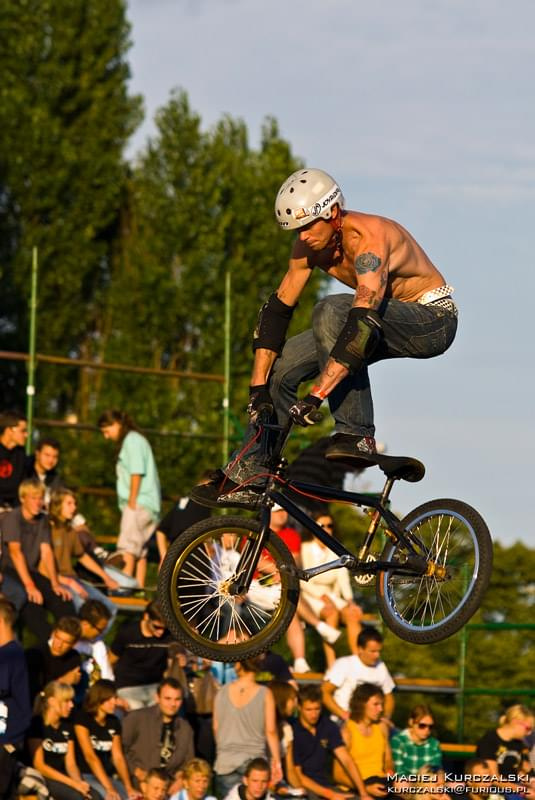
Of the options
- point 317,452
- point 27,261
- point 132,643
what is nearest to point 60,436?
point 27,261

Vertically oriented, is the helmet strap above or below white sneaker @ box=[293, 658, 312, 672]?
above

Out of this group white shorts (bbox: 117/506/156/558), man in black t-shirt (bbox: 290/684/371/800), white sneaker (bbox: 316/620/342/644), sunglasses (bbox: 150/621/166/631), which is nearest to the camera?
man in black t-shirt (bbox: 290/684/371/800)

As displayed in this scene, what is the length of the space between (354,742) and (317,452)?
12.2 feet

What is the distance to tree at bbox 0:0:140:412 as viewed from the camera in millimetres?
33875

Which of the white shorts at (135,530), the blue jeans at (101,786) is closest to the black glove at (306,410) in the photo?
the blue jeans at (101,786)

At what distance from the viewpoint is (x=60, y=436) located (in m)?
29.0

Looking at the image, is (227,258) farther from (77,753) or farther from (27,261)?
(77,753)

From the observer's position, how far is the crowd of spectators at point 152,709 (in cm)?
1234

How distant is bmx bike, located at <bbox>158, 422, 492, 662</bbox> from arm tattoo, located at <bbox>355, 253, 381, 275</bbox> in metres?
0.98

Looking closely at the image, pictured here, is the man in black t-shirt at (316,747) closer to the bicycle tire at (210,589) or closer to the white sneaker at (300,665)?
the white sneaker at (300,665)

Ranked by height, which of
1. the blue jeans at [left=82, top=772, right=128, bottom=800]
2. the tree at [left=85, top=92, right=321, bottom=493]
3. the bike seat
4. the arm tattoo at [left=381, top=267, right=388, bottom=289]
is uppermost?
the tree at [left=85, top=92, right=321, bottom=493]

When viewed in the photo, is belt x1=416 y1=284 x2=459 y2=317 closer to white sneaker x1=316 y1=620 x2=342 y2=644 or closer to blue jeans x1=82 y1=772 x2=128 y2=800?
blue jeans x1=82 y1=772 x2=128 y2=800

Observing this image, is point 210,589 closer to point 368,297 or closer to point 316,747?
point 368,297

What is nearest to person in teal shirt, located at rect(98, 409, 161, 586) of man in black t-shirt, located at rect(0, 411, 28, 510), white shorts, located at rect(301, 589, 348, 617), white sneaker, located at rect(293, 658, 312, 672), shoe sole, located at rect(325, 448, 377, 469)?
man in black t-shirt, located at rect(0, 411, 28, 510)
